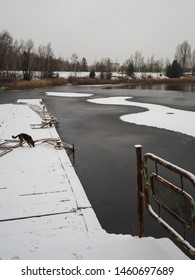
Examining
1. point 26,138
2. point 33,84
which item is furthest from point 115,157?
point 33,84

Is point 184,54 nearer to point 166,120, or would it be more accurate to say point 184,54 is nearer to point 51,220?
point 166,120

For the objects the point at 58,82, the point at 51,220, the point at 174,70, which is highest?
the point at 174,70

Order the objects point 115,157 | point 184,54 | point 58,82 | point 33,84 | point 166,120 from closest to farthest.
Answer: point 115,157
point 166,120
point 33,84
point 58,82
point 184,54

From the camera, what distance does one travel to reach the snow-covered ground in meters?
2.97

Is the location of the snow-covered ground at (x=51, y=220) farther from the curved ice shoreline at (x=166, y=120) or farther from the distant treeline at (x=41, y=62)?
the distant treeline at (x=41, y=62)

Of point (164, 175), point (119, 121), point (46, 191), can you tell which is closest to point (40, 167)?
point (46, 191)

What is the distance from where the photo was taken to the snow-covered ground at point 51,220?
297 cm

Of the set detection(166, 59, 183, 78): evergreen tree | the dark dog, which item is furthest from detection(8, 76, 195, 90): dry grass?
the dark dog

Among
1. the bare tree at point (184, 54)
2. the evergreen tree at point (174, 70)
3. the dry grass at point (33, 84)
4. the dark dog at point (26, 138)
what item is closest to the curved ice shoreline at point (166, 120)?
the dark dog at point (26, 138)

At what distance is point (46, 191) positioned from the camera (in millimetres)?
5426

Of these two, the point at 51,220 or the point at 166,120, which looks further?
the point at 166,120

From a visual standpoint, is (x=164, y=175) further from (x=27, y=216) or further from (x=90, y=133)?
(x=90, y=133)

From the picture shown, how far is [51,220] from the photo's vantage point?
14.2 feet
